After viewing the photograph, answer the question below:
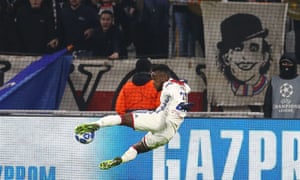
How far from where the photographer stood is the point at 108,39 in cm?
1593

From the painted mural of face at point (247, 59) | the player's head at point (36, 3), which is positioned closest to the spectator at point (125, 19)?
the player's head at point (36, 3)

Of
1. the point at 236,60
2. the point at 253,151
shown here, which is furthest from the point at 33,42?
the point at 253,151

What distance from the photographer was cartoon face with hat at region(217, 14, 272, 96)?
15.9 meters

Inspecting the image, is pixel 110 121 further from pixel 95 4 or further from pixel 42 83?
pixel 95 4

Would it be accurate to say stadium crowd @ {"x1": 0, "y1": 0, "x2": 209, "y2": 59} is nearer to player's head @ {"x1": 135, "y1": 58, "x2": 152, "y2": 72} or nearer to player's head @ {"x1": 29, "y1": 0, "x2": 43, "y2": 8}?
player's head @ {"x1": 29, "y1": 0, "x2": 43, "y2": 8}

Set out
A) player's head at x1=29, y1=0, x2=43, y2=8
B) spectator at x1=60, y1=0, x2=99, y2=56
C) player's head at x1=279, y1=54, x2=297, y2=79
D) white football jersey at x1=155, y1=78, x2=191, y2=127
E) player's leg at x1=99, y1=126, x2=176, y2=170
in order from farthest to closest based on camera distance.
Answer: spectator at x1=60, y1=0, x2=99, y2=56
player's head at x1=29, y1=0, x2=43, y2=8
player's head at x1=279, y1=54, x2=297, y2=79
player's leg at x1=99, y1=126, x2=176, y2=170
white football jersey at x1=155, y1=78, x2=191, y2=127

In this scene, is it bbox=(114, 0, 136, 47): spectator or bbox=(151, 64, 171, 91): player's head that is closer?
bbox=(151, 64, 171, 91): player's head

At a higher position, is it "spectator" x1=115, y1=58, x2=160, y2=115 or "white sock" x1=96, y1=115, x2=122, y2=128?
"spectator" x1=115, y1=58, x2=160, y2=115

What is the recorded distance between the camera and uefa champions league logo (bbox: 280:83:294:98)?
14.9 metres

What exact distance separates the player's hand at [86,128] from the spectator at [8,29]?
9.52ft

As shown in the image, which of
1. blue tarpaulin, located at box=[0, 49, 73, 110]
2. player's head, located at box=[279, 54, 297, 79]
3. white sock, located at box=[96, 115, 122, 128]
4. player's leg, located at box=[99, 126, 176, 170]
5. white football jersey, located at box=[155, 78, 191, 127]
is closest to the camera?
white football jersey, located at box=[155, 78, 191, 127]

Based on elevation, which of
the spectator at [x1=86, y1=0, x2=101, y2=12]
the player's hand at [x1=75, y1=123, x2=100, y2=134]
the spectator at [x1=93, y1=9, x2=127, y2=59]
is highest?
the spectator at [x1=86, y1=0, x2=101, y2=12]

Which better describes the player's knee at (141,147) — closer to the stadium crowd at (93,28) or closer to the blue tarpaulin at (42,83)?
the blue tarpaulin at (42,83)

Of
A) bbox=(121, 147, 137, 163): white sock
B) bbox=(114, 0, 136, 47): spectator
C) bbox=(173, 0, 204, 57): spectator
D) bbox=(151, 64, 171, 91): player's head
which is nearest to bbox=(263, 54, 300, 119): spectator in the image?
bbox=(173, 0, 204, 57): spectator
